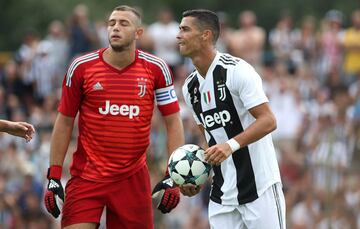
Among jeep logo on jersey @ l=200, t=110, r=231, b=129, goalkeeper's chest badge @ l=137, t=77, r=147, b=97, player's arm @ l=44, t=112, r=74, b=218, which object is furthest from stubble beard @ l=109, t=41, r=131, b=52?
jeep logo on jersey @ l=200, t=110, r=231, b=129

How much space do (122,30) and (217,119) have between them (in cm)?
128

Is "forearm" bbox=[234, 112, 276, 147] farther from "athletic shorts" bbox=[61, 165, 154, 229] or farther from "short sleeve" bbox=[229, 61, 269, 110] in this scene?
"athletic shorts" bbox=[61, 165, 154, 229]

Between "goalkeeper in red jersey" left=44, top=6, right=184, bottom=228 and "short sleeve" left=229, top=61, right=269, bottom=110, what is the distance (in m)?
1.11

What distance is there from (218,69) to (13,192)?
867 cm

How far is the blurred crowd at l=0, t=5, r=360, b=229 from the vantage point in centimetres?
1716

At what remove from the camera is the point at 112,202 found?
10508mm

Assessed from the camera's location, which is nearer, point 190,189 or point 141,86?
point 190,189

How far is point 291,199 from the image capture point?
1716 centimetres

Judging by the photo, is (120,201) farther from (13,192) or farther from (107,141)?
(13,192)

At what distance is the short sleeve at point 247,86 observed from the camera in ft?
31.7

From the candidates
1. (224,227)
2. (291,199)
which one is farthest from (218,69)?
(291,199)

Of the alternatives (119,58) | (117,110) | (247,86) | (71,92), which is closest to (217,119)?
(247,86)

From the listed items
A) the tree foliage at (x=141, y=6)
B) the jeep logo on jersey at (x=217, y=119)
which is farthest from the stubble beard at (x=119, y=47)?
the tree foliage at (x=141, y=6)

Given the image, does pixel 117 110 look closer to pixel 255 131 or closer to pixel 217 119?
pixel 217 119
